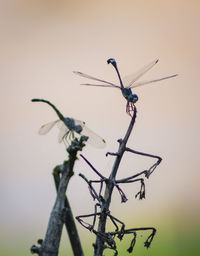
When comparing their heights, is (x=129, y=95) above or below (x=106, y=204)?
above

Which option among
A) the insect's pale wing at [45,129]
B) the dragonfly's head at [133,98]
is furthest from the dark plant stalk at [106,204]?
the insect's pale wing at [45,129]

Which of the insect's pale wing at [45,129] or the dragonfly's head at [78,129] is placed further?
the insect's pale wing at [45,129]

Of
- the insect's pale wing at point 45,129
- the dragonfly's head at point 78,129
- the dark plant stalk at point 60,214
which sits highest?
the insect's pale wing at point 45,129

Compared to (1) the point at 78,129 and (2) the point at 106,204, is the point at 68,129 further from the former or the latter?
(2) the point at 106,204

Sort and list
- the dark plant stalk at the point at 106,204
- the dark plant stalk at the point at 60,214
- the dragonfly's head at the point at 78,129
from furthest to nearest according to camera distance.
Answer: the dragonfly's head at the point at 78,129 < the dark plant stalk at the point at 106,204 < the dark plant stalk at the point at 60,214

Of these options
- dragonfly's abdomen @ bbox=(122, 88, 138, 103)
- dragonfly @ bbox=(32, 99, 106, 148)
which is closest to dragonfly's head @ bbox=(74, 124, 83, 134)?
dragonfly @ bbox=(32, 99, 106, 148)

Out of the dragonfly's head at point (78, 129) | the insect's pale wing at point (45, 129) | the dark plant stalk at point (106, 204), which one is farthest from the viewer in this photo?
the insect's pale wing at point (45, 129)

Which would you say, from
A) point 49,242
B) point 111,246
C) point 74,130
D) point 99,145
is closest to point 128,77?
point 99,145

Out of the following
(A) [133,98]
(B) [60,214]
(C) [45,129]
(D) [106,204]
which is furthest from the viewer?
(C) [45,129]

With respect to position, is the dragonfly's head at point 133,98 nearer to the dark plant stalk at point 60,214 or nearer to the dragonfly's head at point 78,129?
the dragonfly's head at point 78,129

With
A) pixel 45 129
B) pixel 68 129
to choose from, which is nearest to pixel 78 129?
pixel 68 129

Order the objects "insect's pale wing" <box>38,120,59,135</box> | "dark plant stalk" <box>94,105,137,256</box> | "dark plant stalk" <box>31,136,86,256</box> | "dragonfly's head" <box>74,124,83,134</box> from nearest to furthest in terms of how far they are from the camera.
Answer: "dark plant stalk" <box>31,136,86,256</box> → "dark plant stalk" <box>94,105,137,256</box> → "dragonfly's head" <box>74,124,83,134</box> → "insect's pale wing" <box>38,120,59,135</box>

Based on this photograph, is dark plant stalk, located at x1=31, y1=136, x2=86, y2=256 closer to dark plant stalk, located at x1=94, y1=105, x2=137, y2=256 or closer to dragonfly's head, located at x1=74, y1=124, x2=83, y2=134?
dark plant stalk, located at x1=94, y1=105, x2=137, y2=256
